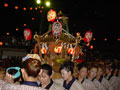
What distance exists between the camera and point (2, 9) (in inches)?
650

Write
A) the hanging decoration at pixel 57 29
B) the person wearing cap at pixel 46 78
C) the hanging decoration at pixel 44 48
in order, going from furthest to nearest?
the hanging decoration at pixel 44 48 < the hanging decoration at pixel 57 29 < the person wearing cap at pixel 46 78

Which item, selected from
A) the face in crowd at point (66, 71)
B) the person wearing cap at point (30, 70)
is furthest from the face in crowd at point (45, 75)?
the person wearing cap at point (30, 70)

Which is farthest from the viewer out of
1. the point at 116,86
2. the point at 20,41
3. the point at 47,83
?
the point at 20,41

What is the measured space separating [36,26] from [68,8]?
13.8ft

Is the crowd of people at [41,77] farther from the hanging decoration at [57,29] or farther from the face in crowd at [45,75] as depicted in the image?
the hanging decoration at [57,29]

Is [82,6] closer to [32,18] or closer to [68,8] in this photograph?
[68,8]

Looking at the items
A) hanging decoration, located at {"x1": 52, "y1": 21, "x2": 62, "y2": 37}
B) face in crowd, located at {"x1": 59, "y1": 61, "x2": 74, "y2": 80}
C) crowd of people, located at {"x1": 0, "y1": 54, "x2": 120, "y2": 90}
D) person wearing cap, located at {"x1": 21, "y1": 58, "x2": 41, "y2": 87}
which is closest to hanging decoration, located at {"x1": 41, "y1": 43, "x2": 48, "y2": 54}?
hanging decoration, located at {"x1": 52, "y1": 21, "x2": 62, "y2": 37}

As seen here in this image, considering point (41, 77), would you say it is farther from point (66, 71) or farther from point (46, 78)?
point (66, 71)

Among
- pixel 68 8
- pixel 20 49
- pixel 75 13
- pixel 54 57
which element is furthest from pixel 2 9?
pixel 54 57

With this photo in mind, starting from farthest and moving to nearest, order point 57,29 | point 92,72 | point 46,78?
point 57,29, point 92,72, point 46,78

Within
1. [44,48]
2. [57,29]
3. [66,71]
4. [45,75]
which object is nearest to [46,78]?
[45,75]

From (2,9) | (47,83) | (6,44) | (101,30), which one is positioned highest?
(2,9)

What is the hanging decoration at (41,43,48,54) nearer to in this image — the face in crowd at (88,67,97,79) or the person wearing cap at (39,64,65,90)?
the face in crowd at (88,67,97,79)

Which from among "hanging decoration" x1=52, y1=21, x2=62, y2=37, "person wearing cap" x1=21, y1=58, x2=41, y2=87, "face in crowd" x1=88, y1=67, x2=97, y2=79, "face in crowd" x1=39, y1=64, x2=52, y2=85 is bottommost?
"face in crowd" x1=88, y1=67, x2=97, y2=79
